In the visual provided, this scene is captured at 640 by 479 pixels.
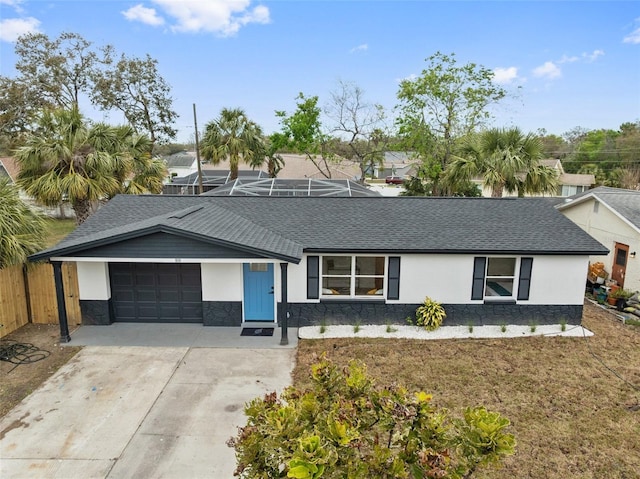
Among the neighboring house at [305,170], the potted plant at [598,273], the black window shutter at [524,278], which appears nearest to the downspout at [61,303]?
the black window shutter at [524,278]

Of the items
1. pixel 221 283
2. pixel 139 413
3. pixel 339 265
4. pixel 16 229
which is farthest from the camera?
pixel 339 265

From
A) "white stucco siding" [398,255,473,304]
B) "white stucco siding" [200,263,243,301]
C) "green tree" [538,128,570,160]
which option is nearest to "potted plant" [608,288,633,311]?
→ "white stucco siding" [398,255,473,304]

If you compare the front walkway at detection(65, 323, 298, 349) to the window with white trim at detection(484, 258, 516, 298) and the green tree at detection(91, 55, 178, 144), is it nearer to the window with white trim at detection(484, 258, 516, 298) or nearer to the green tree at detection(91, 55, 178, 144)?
the window with white trim at detection(484, 258, 516, 298)

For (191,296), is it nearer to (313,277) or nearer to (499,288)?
(313,277)

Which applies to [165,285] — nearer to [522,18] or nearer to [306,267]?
[306,267]

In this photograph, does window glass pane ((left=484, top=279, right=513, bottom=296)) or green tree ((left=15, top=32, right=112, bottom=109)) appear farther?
green tree ((left=15, top=32, right=112, bottom=109))

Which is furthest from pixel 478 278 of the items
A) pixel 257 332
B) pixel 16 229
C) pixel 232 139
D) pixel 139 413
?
pixel 232 139

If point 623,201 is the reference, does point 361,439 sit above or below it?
below
